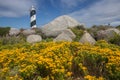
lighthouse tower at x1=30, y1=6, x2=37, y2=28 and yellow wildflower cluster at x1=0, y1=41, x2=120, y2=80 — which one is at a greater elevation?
lighthouse tower at x1=30, y1=6, x2=37, y2=28

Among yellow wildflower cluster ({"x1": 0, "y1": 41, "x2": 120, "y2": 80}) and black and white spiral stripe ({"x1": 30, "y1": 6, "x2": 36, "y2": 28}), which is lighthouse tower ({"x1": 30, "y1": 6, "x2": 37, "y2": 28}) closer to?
black and white spiral stripe ({"x1": 30, "y1": 6, "x2": 36, "y2": 28})

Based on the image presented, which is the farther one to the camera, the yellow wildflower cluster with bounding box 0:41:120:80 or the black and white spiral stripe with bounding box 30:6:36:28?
the black and white spiral stripe with bounding box 30:6:36:28

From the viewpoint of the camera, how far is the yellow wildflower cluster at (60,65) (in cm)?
635

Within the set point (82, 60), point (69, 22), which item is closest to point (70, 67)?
point (82, 60)

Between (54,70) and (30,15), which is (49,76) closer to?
(54,70)

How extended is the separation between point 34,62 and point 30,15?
18.8 m

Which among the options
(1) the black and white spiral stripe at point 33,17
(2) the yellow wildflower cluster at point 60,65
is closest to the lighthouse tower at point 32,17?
(1) the black and white spiral stripe at point 33,17

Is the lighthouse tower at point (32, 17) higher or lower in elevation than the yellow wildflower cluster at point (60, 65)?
higher

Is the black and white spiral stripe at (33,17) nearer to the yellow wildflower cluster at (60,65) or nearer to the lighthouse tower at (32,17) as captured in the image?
the lighthouse tower at (32,17)

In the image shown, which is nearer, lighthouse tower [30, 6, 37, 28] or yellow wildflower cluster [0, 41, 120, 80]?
yellow wildflower cluster [0, 41, 120, 80]

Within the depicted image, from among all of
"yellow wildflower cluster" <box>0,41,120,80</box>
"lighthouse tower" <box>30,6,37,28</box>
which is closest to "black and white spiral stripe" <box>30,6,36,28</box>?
"lighthouse tower" <box>30,6,37,28</box>

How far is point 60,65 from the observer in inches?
262

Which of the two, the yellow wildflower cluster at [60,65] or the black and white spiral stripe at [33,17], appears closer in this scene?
the yellow wildflower cluster at [60,65]

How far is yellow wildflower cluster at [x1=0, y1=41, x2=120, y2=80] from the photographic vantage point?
20.8 ft
